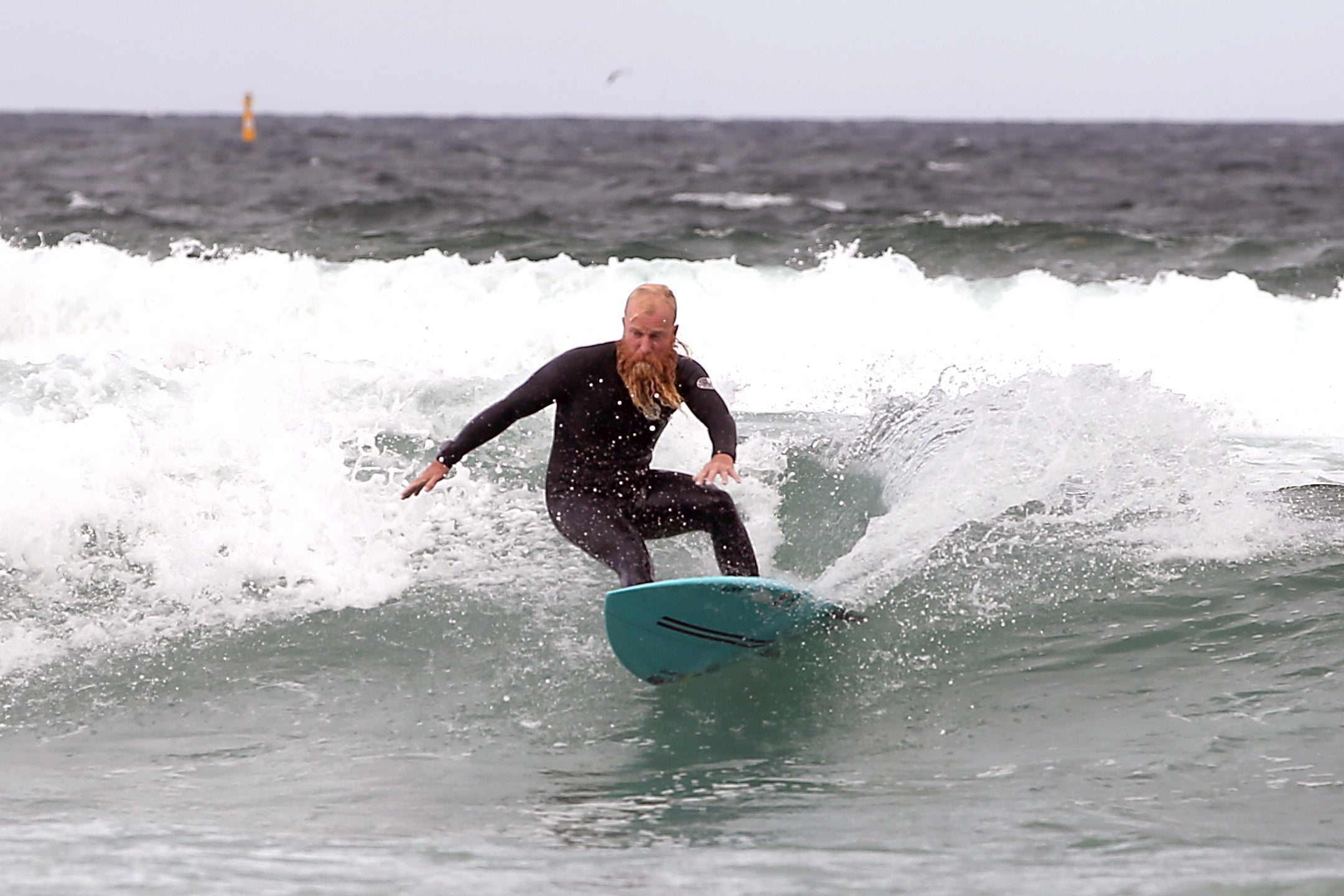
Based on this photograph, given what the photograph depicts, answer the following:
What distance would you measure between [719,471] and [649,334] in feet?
1.92

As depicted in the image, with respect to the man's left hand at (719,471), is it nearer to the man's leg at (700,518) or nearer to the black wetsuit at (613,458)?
the black wetsuit at (613,458)

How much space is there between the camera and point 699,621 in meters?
5.15

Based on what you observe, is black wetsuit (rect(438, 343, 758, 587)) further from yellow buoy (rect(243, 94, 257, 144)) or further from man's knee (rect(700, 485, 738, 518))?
yellow buoy (rect(243, 94, 257, 144))

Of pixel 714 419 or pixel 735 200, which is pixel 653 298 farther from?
pixel 735 200

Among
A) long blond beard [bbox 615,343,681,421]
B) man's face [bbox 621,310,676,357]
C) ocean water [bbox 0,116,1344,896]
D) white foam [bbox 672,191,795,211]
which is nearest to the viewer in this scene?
ocean water [bbox 0,116,1344,896]

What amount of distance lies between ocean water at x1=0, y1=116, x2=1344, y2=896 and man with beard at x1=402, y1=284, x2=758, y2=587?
0.50 metres

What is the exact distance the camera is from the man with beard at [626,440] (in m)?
5.40

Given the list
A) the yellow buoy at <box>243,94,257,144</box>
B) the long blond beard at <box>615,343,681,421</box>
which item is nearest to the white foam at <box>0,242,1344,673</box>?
the long blond beard at <box>615,343,681,421</box>

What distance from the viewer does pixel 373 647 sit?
231 inches

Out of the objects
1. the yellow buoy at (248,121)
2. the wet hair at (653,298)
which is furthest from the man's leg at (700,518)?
the yellow buoy at (248,121)

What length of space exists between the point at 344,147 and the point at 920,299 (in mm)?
43325

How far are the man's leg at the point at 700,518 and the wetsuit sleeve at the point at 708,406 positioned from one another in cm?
22

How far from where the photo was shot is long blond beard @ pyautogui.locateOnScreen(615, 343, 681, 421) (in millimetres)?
5441

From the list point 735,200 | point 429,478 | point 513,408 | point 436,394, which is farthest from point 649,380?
point 735,200
